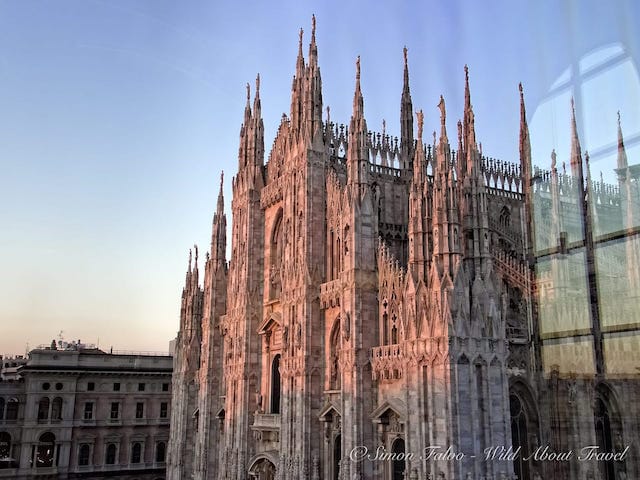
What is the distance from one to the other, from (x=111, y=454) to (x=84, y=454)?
278 centimetres

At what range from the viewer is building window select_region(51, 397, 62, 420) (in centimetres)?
6688

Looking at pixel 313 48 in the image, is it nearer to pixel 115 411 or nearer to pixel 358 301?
pixel 358 301

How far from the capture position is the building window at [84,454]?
221ft

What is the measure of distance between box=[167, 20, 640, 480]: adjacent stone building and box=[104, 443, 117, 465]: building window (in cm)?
2793

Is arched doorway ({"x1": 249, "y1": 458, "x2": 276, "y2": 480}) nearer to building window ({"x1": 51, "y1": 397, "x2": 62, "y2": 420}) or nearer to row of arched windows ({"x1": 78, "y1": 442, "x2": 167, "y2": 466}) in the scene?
row of arched windows ({"x1": 78, "y1": 442, "x2": 167, "y2": 466})

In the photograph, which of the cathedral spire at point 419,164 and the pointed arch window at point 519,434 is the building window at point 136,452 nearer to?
the pointed arch window at point 519,434

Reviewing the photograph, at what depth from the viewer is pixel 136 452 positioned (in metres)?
70.5

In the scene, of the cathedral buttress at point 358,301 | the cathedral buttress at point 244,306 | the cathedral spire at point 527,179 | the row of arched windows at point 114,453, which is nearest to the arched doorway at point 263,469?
the cathedral buttress at point 244,306

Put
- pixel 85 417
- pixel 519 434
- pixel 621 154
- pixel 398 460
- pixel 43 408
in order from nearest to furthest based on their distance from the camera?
pixel 621 154 < pixel 398 460 < pixel 519 434 < pixel 43 408 < pixel 85 417

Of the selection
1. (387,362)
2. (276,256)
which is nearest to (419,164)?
(387,362)

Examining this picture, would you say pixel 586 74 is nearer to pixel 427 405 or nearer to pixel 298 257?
pixel 427 405

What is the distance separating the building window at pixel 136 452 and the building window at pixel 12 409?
1218 centimetres

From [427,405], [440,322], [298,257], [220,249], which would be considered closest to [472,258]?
[440,322]

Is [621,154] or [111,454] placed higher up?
[621,154]
